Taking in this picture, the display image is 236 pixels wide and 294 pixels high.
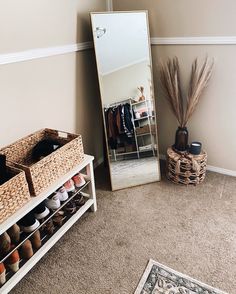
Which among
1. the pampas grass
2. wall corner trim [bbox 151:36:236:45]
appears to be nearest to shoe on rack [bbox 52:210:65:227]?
the pampas grass

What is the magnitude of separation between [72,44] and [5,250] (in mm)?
1431

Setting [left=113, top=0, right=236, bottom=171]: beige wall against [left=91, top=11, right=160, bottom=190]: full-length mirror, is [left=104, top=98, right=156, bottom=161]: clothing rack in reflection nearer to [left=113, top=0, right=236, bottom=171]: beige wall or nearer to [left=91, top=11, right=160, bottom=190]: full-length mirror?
[left=91, top=11, right=160, bottom=190]: full-length mirror

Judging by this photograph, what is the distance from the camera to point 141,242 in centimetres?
165

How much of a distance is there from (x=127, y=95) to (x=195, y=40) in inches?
26.8

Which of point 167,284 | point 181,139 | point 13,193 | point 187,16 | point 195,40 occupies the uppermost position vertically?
point 187,16

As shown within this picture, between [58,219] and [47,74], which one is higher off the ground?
[47,74]

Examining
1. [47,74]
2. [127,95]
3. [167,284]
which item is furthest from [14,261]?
[127,95]

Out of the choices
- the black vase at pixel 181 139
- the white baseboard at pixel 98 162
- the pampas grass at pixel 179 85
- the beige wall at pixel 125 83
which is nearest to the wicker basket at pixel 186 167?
the black vase at pixel 181 139

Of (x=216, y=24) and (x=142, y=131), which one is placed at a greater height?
(x=216, y=24)

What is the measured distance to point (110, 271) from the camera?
1466 mm

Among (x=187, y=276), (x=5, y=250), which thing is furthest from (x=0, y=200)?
(x=187, y=276)

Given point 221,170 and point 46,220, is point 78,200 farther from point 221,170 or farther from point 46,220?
point 221,170

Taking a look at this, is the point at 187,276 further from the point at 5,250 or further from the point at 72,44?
the point at 72,44

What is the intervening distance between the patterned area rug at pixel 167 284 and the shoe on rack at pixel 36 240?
0.62 m
